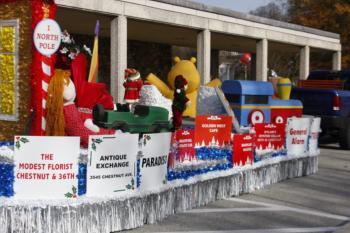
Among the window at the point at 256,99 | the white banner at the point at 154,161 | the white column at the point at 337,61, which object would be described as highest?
the white column at the point at 337,61

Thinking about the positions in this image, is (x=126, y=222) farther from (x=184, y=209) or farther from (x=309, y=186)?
(x=309, y=186)

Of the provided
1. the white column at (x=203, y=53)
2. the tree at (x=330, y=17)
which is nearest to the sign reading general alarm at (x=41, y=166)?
the white column at (x=203, y=53)

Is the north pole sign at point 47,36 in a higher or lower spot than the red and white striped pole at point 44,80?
higher

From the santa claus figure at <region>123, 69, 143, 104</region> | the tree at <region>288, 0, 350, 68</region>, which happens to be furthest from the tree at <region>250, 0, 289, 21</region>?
the santa claus figure at <region>123, 69, 143, 104</region>

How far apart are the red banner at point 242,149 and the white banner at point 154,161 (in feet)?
5.72

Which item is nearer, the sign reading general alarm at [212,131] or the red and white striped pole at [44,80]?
the red and white striped pole at [44,80]

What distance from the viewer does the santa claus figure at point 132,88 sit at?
11.1 metres

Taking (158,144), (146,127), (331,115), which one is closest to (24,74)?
(146,127)

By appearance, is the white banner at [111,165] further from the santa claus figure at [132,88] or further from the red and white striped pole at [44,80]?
the santa claus figure at [132,88]

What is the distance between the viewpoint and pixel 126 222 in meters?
6.02

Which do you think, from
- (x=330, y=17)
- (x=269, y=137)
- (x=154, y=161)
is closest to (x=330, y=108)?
(x=269, y=137)

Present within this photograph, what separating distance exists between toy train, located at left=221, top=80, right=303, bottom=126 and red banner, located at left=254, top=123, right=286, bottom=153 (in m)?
3.63

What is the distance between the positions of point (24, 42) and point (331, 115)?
358 inches

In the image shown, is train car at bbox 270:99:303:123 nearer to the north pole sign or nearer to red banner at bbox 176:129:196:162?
red banner at bbox 176:129:196:162
